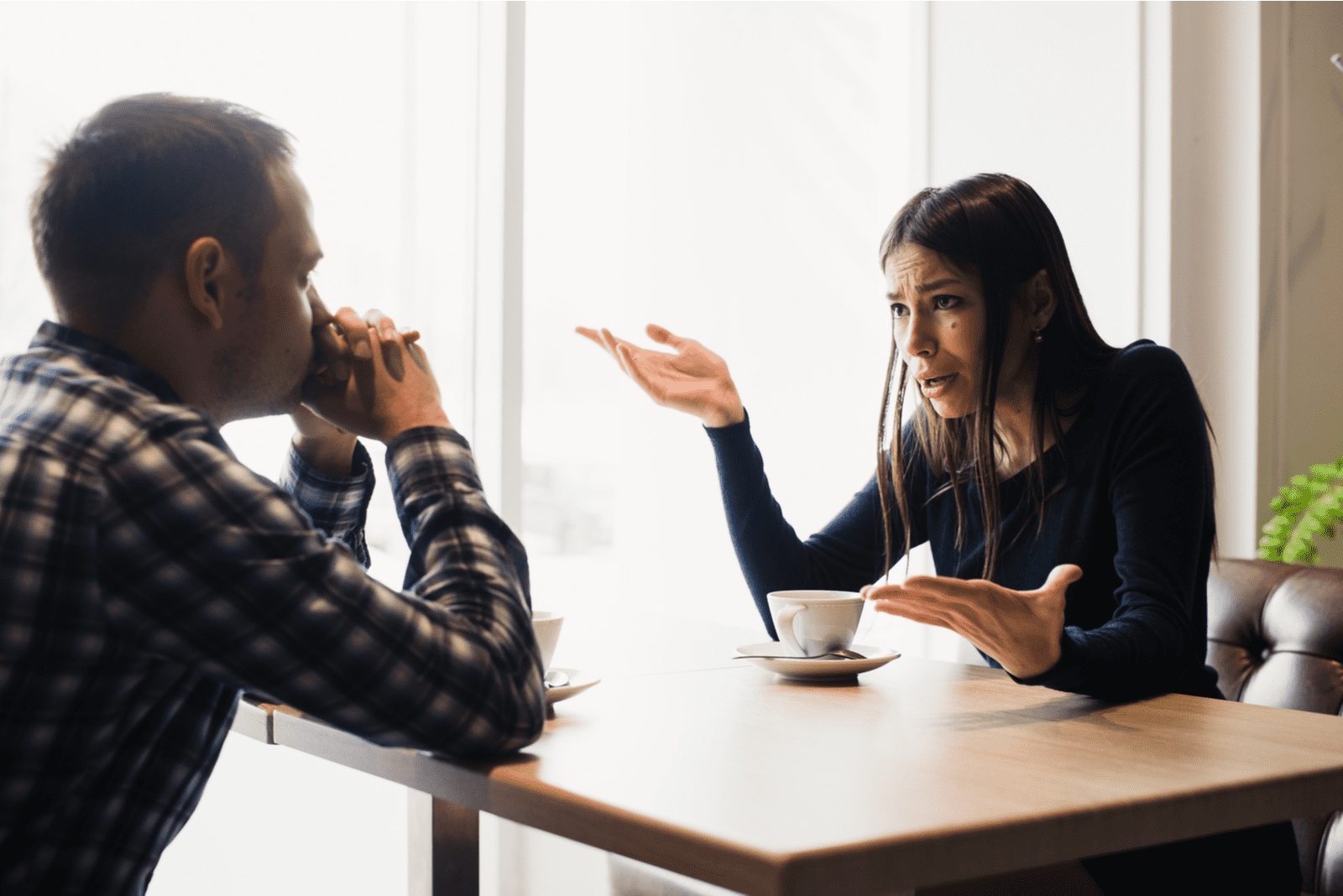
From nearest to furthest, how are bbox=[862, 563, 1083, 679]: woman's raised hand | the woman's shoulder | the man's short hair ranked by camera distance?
1. the man's short hair
2. bbox=[862, 563, 1083, 679]: woman's raised hand
3. the woman's shoulder

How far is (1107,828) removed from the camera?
0.73m

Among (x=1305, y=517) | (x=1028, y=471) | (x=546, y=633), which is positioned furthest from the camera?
(x=1305, y=517)

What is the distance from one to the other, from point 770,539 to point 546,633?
57 cm

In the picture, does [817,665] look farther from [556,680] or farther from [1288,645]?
[1288,645]

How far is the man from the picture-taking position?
0.74m

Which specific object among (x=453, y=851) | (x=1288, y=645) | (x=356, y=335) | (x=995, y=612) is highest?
(x=356, y=335)

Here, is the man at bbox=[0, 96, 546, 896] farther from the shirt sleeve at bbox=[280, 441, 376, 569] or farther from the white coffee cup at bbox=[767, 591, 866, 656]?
the white coffee cup at bbox=[767, 591, 866, 656]

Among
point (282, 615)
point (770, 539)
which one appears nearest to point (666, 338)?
point (770, 539)

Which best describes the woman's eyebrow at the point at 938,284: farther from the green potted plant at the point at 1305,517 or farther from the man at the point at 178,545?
the green potted plant at the point at 1305,517

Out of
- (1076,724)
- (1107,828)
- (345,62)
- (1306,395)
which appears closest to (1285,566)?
(1076,724)

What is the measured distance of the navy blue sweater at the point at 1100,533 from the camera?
113cm

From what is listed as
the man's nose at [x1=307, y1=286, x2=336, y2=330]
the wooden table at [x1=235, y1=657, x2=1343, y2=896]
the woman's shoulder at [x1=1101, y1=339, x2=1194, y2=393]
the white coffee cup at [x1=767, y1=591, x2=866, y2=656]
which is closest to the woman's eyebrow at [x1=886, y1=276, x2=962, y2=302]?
the woman's shoulder at [x1=1101, y1=339, x2=1194, y2=393]

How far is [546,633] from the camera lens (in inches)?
43.8

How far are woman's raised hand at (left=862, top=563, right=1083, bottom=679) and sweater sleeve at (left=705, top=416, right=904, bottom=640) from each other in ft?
1.88
